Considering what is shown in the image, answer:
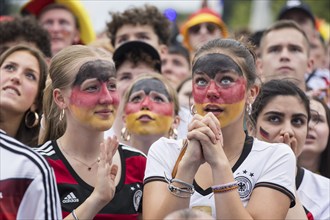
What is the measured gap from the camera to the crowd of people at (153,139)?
162 inches

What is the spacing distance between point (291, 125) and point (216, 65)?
3.78ft

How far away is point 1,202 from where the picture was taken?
11.1ft

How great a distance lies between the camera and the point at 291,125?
562cm

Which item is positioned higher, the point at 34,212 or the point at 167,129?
the point at 167,129

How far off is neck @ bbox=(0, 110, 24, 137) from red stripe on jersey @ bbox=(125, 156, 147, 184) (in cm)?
137

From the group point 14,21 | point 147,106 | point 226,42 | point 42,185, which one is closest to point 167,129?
point 147,106

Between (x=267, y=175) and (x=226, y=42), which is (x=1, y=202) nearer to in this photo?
(x=267, y=175)

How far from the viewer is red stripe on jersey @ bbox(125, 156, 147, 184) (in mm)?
4820

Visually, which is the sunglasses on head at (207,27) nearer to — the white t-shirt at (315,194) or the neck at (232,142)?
the white t-shirt at (315,194)

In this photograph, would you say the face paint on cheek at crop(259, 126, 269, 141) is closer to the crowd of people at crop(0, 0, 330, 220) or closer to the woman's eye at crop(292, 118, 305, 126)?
the crowd of people at crop(0, 0, 330, 220)

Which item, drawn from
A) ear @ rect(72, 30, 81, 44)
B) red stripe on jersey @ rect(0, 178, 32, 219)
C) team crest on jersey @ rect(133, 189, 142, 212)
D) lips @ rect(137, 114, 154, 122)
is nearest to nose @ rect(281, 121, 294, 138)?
lips @ rect(137, 114, 154, 122)

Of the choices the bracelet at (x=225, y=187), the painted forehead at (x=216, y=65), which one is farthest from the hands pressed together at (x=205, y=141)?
the painted forehead at (x=216, y=65)

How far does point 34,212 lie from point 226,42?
5.90 feet

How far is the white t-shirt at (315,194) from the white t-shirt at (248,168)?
90cm
